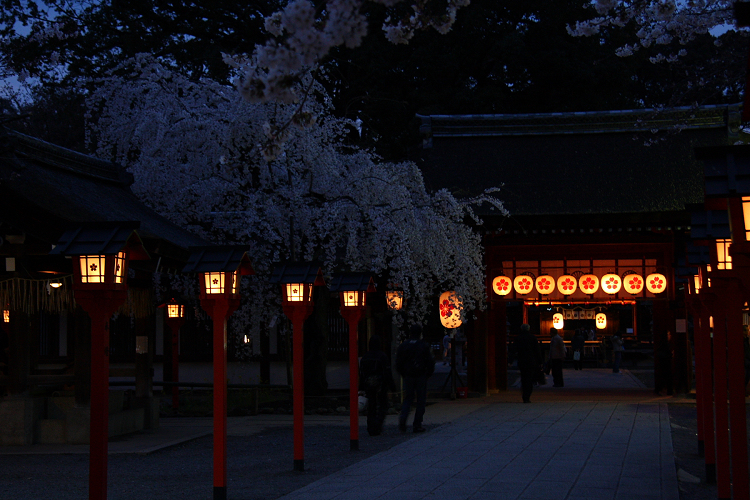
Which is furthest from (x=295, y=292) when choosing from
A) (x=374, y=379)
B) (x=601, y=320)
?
(x=601, y=320)

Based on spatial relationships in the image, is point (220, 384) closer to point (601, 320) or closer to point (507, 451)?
point (507, 451)

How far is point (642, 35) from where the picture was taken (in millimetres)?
9727

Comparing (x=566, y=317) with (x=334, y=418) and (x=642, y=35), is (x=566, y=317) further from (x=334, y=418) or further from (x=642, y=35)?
(x=642, y=35)

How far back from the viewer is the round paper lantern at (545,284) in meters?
20.4

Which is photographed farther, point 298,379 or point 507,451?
point 507,451

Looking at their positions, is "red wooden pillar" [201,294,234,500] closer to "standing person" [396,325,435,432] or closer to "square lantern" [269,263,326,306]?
"square lantern" [269,263,326,306]

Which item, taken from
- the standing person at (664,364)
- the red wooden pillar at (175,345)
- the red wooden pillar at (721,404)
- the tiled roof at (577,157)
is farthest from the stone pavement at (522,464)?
the tiled roof at (577,157)

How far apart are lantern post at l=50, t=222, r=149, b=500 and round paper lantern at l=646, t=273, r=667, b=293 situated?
15.6 m

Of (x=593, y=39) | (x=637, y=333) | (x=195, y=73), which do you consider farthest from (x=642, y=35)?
(x=637, y=333)

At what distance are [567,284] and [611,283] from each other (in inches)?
42.6

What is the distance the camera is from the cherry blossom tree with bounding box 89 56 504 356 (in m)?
15.5

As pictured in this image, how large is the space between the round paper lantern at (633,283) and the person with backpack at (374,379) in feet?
31.0

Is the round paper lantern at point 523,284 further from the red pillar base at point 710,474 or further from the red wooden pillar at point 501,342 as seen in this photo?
the red pillar base at point 710,474

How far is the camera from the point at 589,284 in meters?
20.3
